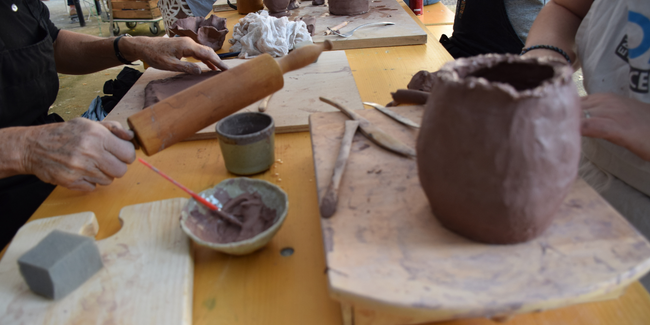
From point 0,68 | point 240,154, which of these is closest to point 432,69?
point 240,154

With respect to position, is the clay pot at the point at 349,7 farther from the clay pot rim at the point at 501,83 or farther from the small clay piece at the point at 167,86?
the clay pot rim at the point at 501,83

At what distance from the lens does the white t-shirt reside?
997 millimetres

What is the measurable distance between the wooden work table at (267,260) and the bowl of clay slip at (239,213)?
57 mm

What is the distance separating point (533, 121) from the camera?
579 mm

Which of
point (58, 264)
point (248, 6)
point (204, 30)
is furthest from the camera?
point (248, 6)

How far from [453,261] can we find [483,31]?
1.88m

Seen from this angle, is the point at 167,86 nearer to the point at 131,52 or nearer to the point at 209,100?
the point at 131,52

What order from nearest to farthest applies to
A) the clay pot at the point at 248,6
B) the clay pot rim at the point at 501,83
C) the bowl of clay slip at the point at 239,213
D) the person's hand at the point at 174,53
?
the clay pot rim at the point at 501,83, the bowl of clay slip at the point at 239,213, the person's hand at the point at 174,53, the clay pot at the point at 248,6

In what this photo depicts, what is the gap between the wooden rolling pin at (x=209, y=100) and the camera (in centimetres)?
99

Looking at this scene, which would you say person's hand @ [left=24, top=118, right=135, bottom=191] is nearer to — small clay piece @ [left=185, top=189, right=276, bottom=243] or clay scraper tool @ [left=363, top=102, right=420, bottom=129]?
small clay piece @ [left=185, top=189, right=276, bottom=243]

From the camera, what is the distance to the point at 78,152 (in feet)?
3.26

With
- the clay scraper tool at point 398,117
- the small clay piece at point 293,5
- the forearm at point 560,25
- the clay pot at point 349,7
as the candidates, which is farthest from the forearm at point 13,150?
the small clay piece at point 293,5

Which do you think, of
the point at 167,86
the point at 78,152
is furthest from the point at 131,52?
the point at 78,152

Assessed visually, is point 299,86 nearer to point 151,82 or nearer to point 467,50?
point 151,82
